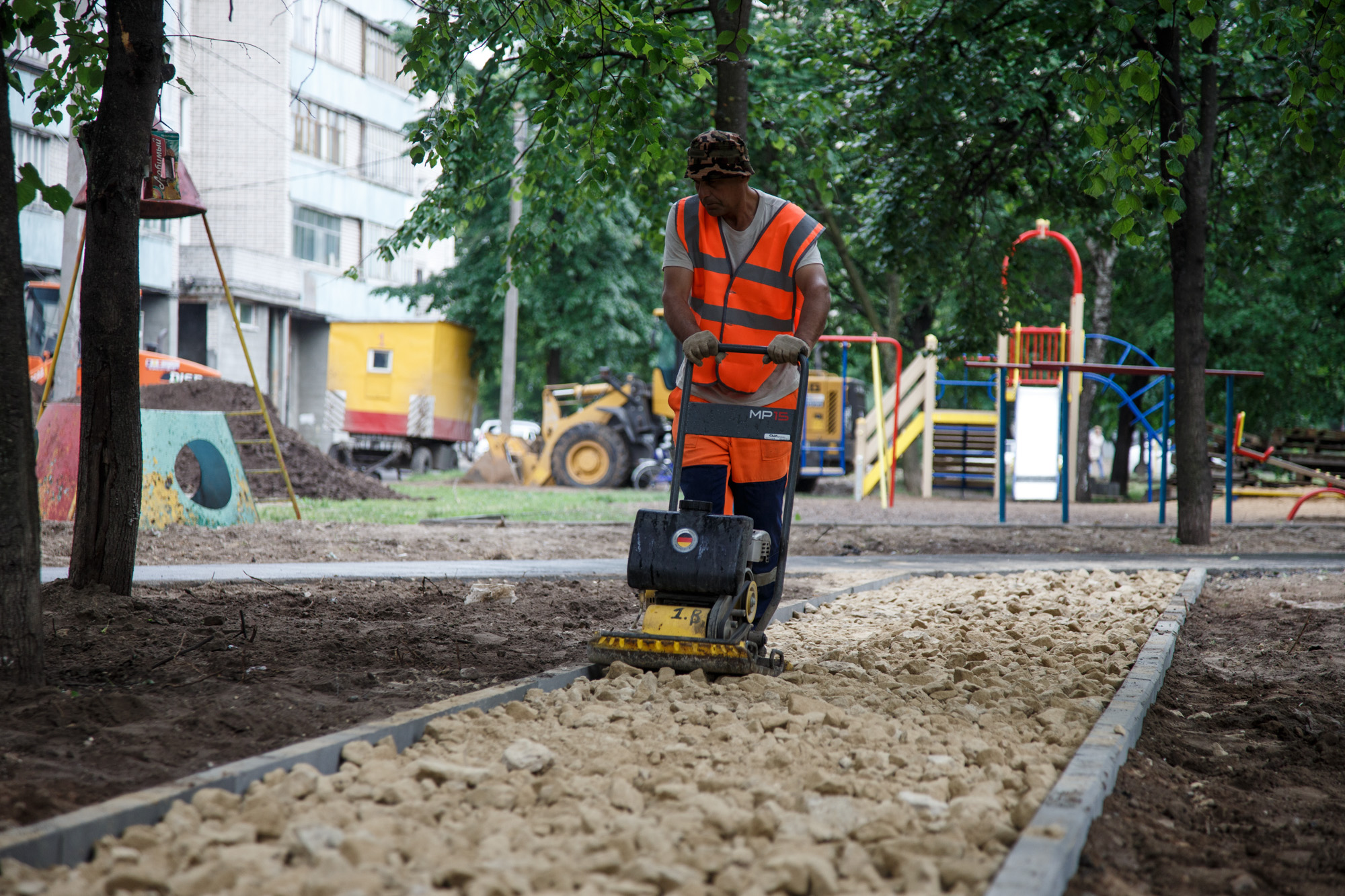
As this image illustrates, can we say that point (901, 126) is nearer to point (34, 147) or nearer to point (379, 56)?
point (34, 147)

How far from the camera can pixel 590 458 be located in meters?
22.7

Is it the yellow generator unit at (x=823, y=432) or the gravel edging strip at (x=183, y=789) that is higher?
the yellow generator unit at (x=823, y=432)

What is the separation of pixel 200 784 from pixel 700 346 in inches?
91.3

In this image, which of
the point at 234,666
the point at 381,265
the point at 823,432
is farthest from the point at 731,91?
the point at 381,265

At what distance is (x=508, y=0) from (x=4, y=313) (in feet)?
11.2

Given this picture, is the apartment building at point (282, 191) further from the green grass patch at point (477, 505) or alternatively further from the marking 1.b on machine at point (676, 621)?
the marking 1.b on machine at point (676, 621)

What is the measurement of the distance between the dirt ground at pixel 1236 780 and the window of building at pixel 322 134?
33092 mm

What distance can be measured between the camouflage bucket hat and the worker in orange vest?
0.18 feet

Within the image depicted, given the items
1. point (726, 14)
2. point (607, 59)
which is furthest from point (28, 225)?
point (726, 14)

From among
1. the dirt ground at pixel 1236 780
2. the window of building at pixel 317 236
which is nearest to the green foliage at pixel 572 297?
the window of building at pixel 317 236

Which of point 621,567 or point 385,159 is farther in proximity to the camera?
point 385,159

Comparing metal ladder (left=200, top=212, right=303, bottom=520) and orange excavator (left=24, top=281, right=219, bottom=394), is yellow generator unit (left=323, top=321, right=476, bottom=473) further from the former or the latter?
metal ladder (left=200, top=212, right=303, bottom=520)

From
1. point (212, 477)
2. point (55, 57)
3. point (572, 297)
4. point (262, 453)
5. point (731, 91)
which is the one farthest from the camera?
point (572, 297)

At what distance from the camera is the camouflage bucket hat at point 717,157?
449 cm
